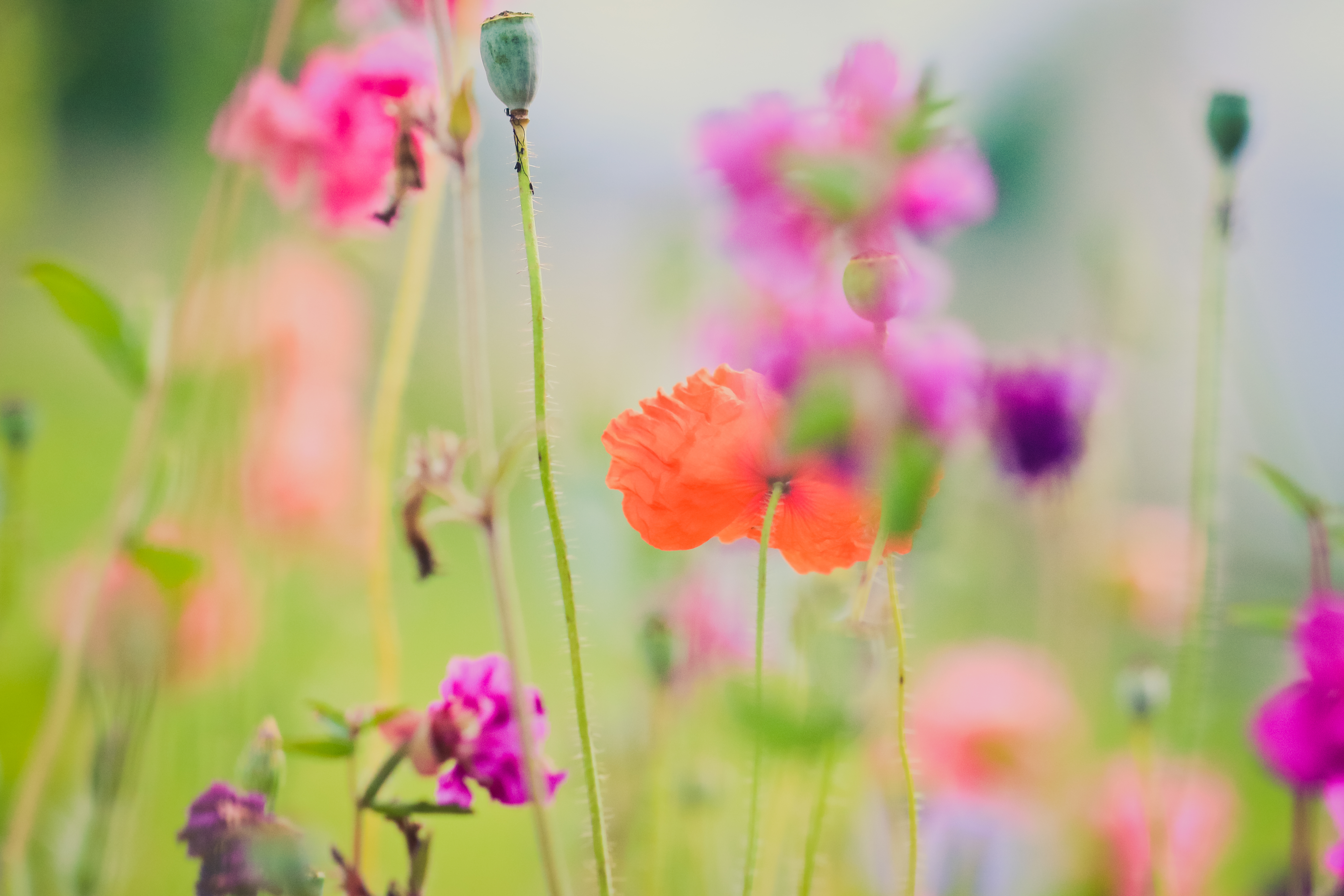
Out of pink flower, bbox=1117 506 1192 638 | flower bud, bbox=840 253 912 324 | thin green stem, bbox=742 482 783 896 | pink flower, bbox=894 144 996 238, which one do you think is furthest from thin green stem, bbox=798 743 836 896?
pink flower, bbox=1117 506 1192 638

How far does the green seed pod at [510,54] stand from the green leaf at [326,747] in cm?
20

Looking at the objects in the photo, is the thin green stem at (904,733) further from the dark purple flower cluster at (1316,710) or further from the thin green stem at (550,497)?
the dark purple flower cluster at (1316,710)

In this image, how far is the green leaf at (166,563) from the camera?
0.46 m

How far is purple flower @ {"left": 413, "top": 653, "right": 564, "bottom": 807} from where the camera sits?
0.33 metres

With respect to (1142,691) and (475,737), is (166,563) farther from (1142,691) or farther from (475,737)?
(1142,691)

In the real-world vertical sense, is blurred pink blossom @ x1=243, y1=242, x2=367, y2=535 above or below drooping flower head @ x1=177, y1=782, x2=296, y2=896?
above

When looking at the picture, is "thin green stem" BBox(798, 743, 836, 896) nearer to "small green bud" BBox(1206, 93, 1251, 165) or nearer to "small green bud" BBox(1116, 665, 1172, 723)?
"small green bud" BBox(1116, 665, 1172, 723)

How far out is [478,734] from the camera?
0.33 meters

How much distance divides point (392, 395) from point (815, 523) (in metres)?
0.26

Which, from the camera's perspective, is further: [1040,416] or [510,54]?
[1040,416]

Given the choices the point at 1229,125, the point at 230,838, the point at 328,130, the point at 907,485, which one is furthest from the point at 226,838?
the point at 1229,125

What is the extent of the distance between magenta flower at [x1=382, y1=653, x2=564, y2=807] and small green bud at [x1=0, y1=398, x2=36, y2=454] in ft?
1.00

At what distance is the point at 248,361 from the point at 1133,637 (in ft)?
4.09

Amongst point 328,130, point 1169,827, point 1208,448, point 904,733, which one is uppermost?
point 328,130
